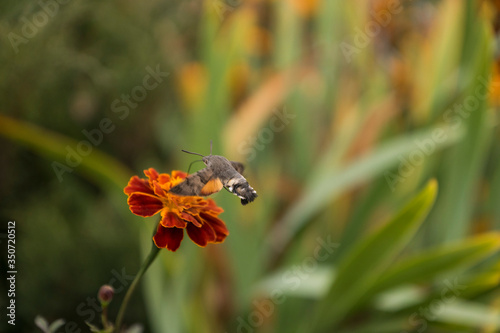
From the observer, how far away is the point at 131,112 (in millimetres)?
1475

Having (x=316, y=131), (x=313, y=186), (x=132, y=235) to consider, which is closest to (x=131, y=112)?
(x=132, y=235)

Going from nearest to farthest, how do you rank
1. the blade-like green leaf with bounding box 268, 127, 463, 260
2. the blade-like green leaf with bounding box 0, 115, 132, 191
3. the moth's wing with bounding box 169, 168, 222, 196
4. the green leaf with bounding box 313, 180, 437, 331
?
the moth's wing with bounding box 169, 168, 222, 196
the green leaf with bounding box 313, 180, 437, 331
the blade-like green leaf with bounding box 0, 115, 132, 191
the blade-like green leaf with bounding box 268, 127, 463, 260

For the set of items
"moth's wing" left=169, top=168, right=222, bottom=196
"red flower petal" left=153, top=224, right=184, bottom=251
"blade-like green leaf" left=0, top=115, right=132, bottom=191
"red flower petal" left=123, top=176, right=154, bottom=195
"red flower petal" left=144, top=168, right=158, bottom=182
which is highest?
"blade-like green leaf" left=0, top=115, right=132, bottom=191

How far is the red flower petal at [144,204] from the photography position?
0.97 ft

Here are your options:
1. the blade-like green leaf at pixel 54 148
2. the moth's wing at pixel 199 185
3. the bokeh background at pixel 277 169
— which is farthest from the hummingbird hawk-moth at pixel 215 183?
the blade-like green leaf at pixel 54 148

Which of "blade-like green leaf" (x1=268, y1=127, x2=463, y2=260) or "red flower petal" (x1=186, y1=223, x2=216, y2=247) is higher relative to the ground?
"blade-like green leaf" (x1=268, y1=127, x2=463, y2=260)

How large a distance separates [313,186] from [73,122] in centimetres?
64

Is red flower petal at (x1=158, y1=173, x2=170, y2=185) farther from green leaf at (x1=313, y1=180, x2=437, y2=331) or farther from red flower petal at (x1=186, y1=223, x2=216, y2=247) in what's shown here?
green leaf at (x1=313, y1=180, x2=437, y2=331)

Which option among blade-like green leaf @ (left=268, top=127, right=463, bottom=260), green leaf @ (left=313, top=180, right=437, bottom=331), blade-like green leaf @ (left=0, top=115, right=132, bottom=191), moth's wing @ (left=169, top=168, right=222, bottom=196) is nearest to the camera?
moth's wing @ (left=169, top=168, right=222, bottom=196)

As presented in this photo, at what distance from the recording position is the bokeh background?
37.6 inches

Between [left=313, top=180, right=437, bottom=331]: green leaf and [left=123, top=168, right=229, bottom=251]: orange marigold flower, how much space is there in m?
0.52

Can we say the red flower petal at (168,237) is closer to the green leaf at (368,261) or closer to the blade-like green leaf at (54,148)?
the green leaf at (368,261)

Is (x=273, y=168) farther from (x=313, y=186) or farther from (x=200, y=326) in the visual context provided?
(x=200, y=326)

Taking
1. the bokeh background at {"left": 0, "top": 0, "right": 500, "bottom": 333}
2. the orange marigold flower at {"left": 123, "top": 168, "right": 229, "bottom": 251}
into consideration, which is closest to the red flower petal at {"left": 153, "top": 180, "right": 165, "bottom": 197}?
the orange marigold flower at {"left": 123, "top": 168, "right": 229, "bottom": 251}
